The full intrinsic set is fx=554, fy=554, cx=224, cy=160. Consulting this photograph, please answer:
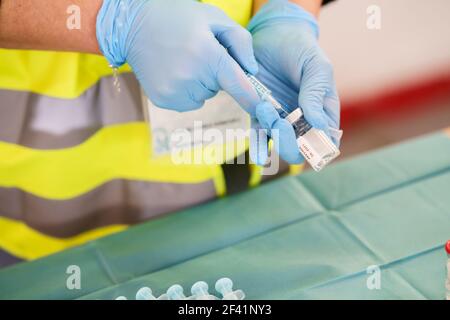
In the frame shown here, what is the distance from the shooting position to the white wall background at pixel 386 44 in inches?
61.2

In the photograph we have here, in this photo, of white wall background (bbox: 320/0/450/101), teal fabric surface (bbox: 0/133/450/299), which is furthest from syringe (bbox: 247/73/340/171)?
white wall background (bbox: 320/0/450/101)

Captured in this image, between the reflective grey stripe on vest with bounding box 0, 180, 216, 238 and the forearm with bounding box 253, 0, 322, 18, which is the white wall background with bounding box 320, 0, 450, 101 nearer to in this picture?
the forearm with bounding box 253, 0, 322, 18

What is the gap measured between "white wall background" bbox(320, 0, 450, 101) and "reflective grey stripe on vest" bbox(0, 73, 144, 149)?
2.20 ft

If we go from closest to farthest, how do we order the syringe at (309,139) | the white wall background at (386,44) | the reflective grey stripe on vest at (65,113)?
the syringe at (309,139)
the reflective grey stripe on vest at (65,113)
the white wall background at (386,44)

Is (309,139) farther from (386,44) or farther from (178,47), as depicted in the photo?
(386,44)

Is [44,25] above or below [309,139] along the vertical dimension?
above

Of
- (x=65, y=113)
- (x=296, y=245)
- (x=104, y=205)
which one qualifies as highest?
(x=65, y=113)

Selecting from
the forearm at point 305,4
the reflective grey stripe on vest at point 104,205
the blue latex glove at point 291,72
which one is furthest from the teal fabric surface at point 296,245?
the forearm at point 305,4

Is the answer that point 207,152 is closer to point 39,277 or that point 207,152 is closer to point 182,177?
point 182,177

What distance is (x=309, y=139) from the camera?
92cm

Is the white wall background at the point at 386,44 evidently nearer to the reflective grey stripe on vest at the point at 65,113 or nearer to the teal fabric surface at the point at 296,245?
the teal fabric surface at the point at 296,245

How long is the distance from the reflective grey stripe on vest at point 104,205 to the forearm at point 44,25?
32 cm

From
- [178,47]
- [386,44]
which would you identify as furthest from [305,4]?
[386,44]

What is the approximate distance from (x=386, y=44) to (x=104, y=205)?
107 cm
